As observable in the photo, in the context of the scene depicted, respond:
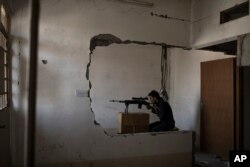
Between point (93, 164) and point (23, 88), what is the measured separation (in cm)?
135

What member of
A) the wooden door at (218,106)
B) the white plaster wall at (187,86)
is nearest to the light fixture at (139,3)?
the wooden door at (218,106)

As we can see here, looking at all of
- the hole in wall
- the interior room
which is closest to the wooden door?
the interior room

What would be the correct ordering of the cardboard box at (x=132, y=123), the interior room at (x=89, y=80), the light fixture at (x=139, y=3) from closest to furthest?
the interior room at (x=89, y=80)
the light fixture at (x=139, y=3)
the cardboard box at (x=132, y=123)

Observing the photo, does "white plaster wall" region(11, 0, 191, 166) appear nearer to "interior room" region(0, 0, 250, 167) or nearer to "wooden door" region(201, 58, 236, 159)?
"interior room" region(0, 0, 250, 167)

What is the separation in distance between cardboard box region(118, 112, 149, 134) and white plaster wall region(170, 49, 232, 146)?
1974mm

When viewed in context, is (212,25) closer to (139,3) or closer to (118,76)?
(139,3)

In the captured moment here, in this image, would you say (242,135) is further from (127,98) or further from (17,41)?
(17,41)

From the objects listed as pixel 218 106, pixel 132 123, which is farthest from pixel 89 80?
pixel 218 106

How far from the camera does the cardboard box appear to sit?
399 centimetres

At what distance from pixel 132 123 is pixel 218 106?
2.02 metres

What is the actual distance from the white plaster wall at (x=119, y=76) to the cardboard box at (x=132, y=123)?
1611 millimetres

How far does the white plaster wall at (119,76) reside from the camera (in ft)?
18.5

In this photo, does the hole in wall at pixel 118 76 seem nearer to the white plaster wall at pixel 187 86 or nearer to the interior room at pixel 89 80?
the white plaster wall at pixel 187 86

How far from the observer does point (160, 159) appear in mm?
3949
